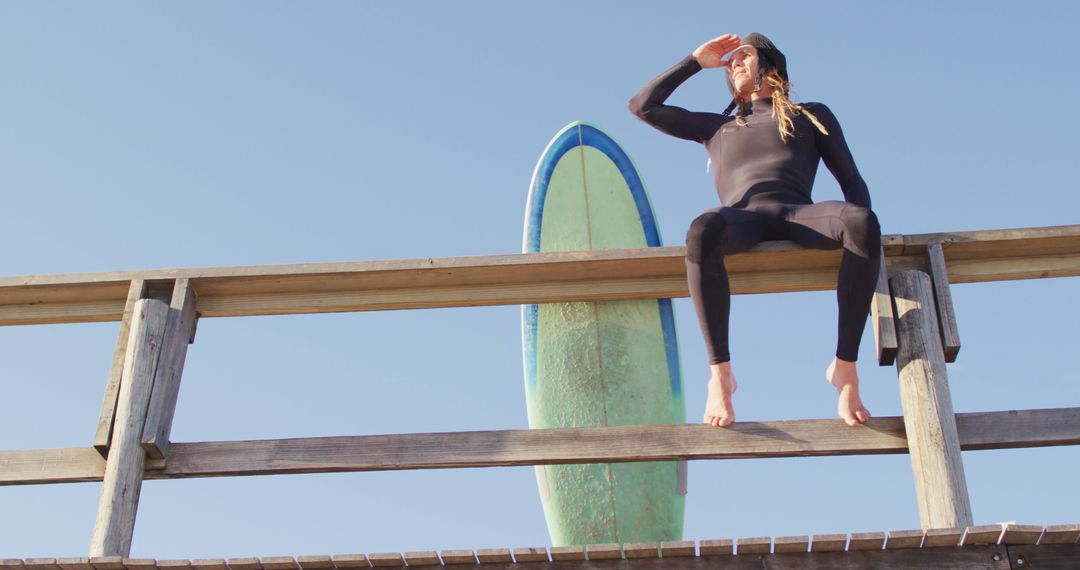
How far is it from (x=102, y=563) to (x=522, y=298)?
1711 millimetres

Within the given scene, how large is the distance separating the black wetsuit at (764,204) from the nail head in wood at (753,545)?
49.4 inches

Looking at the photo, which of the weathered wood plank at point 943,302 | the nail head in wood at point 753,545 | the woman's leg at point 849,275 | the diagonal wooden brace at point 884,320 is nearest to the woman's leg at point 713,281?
the woman's leg at point 849,275

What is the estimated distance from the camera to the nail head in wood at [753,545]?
7.79ft

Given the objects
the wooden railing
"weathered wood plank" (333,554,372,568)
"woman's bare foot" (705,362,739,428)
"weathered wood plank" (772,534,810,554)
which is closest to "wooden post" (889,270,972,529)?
the wooden railing

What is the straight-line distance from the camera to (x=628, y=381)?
4.91 m

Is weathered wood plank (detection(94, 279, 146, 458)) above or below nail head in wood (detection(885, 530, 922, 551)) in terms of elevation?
above

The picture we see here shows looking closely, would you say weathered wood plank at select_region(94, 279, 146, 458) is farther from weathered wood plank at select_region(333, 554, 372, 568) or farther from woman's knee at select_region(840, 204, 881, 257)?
woman's knee at select_region(840, 204, 881, 257)

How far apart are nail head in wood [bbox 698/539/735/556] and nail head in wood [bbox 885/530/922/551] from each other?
0.29m

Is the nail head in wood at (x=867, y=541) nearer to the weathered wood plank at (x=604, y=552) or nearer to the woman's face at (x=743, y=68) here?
the weathered wood plank at (x=604, y=552)

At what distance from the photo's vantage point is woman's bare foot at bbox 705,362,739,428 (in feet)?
11.3

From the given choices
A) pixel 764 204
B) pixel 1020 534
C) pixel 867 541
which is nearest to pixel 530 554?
pixel 867 541

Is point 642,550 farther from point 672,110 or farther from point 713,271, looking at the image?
point 672,110

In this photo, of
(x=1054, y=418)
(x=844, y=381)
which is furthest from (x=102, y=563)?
(x=1054, y=418)

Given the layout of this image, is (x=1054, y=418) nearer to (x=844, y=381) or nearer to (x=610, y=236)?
(x=844, y=381)
